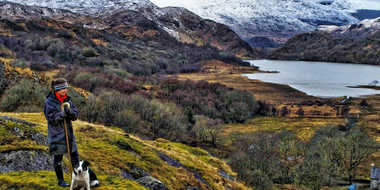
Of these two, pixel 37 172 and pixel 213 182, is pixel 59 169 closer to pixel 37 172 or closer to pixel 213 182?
pixel 37 172

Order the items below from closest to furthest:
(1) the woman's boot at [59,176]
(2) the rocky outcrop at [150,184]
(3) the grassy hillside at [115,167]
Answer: (1) the woman's boot at [59,176] → (3) the grassy hillside at [115,167] → (2) the rocky outcrop at [150,184]

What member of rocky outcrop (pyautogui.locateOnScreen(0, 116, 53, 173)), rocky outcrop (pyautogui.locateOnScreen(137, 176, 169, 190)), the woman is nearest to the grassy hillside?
rocky outcrop (pyautogui.locateOnScreen(0, 116, 53, 173))

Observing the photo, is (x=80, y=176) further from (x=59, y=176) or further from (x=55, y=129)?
(x=55, y=129)

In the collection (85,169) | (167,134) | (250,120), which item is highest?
(85,169)

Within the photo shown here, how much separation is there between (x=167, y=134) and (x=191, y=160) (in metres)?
14.2

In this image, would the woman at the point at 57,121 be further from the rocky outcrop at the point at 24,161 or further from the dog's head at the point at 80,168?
the rocky outcrop at the point at 24,161

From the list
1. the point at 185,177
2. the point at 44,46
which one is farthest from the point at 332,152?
the point at 44,46

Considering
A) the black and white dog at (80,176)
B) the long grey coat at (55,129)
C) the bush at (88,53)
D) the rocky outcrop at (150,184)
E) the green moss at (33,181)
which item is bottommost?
the rocky outcrop at (150,184)

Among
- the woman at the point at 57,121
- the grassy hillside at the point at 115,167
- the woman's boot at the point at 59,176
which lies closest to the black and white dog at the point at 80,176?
the woman's boot at the point at 59,176

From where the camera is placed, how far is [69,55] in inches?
3656

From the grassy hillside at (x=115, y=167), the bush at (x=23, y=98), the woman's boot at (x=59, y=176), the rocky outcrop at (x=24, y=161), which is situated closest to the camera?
the woman's boot at (x=59, y=176)

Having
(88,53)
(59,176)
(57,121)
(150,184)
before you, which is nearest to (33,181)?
(59,176)

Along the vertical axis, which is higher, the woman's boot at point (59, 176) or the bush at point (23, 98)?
the woman's boot at point (59, 176)

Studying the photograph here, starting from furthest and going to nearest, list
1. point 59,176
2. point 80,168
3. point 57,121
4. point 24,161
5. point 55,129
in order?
1. point 24,161
2. point 59,176
3. point 55,129
4. point 57,121
5. point 80,168
